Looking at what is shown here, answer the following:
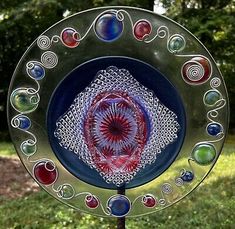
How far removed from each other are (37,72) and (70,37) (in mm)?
253

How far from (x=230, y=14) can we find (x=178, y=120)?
22.9ft

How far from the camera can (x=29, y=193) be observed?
16.9 ft

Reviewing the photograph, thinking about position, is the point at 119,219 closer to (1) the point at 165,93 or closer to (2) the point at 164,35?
(1) the point at 165,93

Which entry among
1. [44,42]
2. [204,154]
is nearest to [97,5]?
[44,42]

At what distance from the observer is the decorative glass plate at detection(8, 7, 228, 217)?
8.07ft

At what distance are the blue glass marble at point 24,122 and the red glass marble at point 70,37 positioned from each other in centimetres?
45

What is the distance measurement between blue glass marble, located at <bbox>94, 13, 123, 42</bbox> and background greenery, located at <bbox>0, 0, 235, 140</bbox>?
16.9 feet

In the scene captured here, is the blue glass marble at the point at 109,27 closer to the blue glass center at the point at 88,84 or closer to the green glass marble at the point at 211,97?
the blue glass center at the point at 88,84

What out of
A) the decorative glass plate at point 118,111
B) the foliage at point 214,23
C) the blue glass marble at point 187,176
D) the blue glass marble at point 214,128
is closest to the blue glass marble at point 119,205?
the decorative glass plate at point 118,111

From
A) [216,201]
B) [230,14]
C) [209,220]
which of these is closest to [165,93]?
[209,220]

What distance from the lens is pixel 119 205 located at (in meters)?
2.59

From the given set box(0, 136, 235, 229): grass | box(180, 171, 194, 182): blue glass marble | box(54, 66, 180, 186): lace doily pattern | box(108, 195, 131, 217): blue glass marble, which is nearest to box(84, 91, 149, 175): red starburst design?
box(54, 66, 180, 186): lace doily pattern

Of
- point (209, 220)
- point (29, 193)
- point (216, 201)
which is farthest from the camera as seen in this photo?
point (29, 193)

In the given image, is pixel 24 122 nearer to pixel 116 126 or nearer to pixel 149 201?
pixel 116 126
